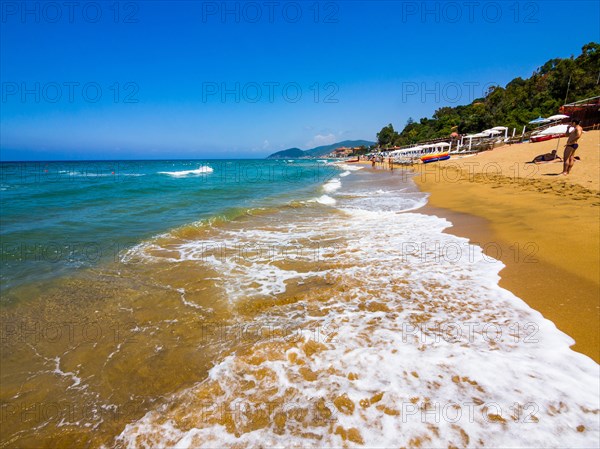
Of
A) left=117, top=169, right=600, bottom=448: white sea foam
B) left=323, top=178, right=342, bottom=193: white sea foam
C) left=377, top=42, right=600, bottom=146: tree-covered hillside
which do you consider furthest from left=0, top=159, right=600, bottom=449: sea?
left=377, top=42, right=600, bottom=146: tree-covered hillside

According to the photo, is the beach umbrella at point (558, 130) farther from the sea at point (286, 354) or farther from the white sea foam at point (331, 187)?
the sea at point (286, 354)

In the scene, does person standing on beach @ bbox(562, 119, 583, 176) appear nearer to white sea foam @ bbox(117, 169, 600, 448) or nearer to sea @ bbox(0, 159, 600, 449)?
sea @ bbox(0, 159, 600, 449)

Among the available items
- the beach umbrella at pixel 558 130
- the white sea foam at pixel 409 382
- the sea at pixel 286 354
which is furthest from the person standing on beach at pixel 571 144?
the beach umbrella at pixel 558 130

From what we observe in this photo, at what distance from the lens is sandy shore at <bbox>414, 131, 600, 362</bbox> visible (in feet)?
13.4

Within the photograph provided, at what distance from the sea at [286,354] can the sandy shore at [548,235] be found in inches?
13.8

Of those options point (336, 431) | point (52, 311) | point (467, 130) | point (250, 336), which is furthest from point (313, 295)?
point (467, 130)

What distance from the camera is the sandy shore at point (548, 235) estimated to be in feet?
13.4

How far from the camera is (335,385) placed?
123 inches

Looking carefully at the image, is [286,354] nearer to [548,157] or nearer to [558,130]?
[548,157]

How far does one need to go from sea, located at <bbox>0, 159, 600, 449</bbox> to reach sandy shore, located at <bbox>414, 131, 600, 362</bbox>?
13.8 inches

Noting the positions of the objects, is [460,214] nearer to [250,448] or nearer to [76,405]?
[250,448]

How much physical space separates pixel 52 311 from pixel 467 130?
71.5 metres

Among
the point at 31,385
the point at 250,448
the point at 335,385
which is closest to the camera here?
the point at 250,448

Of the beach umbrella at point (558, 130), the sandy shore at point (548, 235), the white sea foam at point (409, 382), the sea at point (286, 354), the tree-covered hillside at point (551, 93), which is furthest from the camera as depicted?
the tree-covered hillside at point (551, 93)
